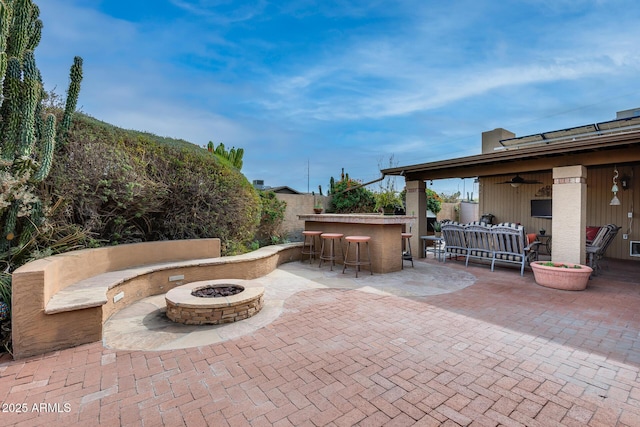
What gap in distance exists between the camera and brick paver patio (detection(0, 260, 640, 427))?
204cm

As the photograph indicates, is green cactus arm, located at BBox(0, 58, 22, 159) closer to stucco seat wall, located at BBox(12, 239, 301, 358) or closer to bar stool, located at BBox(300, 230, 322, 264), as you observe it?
stucco seat wall, located at BBox(12, 239, 301, 358)

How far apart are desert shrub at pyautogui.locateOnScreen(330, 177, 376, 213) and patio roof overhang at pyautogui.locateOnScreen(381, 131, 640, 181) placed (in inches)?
108

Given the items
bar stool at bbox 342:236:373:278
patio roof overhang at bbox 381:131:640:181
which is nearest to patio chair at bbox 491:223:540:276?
patio roof overhang at bbox 381:131:640:181

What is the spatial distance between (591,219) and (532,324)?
27.9 feet

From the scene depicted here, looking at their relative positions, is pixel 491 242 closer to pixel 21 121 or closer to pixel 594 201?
pixel 594 201

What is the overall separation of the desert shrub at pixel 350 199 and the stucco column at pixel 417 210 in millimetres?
2844

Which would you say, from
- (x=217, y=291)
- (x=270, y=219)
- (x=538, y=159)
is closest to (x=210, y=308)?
(x=217, y=291)

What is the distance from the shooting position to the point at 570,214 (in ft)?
20.3

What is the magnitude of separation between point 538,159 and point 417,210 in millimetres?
3306

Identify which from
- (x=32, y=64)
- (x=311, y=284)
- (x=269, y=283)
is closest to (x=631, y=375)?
(x=311, y=284)

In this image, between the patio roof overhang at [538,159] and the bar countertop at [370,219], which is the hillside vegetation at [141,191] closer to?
the bar countertop at [370,219]

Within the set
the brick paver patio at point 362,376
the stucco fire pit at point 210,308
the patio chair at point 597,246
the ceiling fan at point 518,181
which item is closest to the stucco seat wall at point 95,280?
the brick paver patio at point 362,376

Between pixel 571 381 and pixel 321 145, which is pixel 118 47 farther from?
pixel 321 145

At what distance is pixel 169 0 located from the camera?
559 cm
